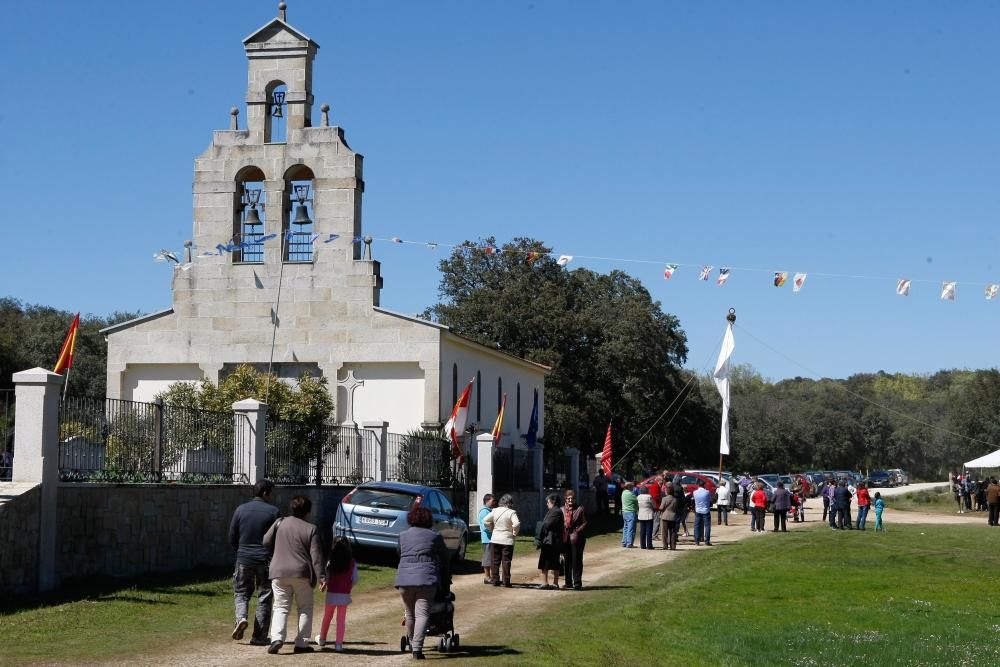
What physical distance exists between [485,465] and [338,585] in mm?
20794

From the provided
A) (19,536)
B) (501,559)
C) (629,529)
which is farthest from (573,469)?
(19,536)

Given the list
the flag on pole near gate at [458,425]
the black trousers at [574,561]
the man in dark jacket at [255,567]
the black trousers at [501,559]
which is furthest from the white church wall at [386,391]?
the man in dark jacket at [255,567]

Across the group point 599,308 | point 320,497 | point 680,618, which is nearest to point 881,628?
point 680,618

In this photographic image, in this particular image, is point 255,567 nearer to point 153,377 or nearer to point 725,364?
point 153,377

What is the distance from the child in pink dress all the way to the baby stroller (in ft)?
2.33

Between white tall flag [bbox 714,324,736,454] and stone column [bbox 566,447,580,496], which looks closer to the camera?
white tall flag [bbox 714,324,736,454]

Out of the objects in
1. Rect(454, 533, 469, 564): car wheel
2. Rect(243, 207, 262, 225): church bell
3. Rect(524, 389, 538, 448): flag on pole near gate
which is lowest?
Rect(454, 533, 469, 564): car wheel

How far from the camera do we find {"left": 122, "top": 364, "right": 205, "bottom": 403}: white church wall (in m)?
40.5

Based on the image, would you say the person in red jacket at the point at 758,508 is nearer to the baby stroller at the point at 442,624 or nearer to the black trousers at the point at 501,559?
the black trousers at the point at 501,559

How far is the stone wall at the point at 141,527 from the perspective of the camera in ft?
59.5

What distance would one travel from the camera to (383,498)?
914 inches

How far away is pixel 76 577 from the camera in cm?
1809

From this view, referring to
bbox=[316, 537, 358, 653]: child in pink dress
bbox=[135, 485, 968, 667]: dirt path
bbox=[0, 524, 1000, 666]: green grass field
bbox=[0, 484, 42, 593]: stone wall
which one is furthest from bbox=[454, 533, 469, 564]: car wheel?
bbox=[316, 537, 358, 653]: child in pink dress

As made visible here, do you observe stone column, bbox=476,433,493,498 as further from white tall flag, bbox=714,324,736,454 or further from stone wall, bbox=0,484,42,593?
stone wall, bbox=0,484,42,593
